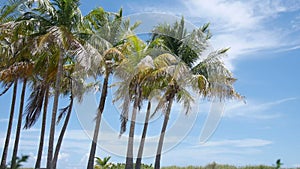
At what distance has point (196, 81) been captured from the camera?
2161 centimetres

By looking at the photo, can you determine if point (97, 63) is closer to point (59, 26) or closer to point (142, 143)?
point (59, 26)

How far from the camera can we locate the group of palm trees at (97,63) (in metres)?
18.0

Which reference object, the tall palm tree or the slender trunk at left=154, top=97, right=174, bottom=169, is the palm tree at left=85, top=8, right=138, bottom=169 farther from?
the slender trunk at left=154, top=97, right=174, bottom=169

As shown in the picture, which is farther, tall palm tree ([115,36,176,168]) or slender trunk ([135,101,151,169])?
slender trunk ([135,101,151,169])

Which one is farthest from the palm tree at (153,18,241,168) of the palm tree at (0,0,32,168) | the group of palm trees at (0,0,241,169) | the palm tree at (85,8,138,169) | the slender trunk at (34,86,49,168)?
the palm tree at (0,0,32,168)

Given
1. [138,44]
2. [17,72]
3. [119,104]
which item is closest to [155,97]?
[119,104]

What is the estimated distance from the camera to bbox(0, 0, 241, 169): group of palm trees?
18.0 meters

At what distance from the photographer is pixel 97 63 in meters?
18.2

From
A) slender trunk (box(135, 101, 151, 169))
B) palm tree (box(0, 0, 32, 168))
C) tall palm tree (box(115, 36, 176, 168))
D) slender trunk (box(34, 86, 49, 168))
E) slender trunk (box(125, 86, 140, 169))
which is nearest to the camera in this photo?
palm tree (box(0, 0, 32, 168))

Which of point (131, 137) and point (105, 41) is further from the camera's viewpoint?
point (131, 137)

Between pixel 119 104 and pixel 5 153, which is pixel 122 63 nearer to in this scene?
pixel 119 104

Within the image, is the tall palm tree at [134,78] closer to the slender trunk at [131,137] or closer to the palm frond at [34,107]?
the slender trunk at [131,137]

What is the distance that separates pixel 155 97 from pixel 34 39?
26.2 feet

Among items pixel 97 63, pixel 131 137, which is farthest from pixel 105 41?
pixel 131 137
